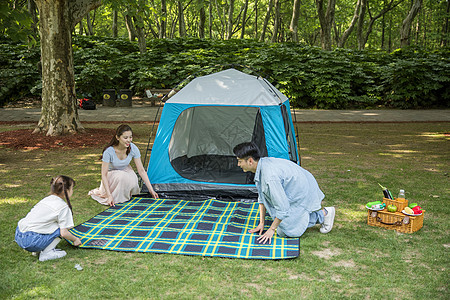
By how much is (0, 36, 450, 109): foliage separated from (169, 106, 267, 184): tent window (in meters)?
8.75

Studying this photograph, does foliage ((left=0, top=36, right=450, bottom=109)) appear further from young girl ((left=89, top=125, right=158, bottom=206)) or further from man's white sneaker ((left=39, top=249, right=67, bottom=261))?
man's white sneaker ((left=39, top=249, right=67, bottom=261))

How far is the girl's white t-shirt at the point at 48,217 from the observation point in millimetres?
3328

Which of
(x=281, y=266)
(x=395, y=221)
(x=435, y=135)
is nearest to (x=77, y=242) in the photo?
(x=281, y=266)

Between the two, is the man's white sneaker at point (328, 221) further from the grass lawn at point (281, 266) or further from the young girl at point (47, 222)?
the young girl at point (47, 222)

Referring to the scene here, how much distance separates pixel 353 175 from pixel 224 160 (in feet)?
6.78

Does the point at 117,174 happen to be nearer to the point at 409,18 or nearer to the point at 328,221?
the point at 328,221

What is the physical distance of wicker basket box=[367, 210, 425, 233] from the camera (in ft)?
13.2

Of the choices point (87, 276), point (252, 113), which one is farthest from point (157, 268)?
point (252, 113)

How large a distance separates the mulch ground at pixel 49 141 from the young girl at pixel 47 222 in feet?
17.4

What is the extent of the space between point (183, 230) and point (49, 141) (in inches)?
221

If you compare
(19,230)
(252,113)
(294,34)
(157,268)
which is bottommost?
A: (157,268)

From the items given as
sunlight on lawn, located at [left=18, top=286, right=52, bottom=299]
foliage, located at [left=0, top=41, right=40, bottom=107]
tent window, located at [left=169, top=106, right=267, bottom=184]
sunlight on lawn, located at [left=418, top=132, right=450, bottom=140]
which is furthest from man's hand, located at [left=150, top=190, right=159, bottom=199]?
foliage, located at [left=0, top=41, right=40, bottom=107]

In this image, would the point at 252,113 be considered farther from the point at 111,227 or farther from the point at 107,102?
the point at 107,102

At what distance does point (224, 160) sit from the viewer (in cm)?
654
